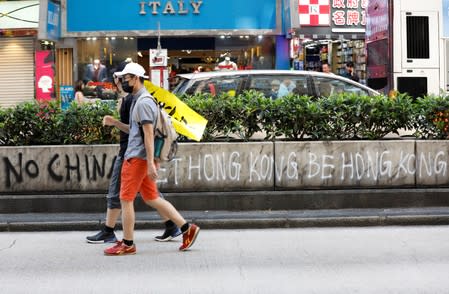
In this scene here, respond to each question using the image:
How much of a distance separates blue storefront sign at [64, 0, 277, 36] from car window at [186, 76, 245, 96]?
763cm

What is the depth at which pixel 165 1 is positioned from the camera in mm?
20125

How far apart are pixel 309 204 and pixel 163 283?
348cm

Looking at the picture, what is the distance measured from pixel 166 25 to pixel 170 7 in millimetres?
455

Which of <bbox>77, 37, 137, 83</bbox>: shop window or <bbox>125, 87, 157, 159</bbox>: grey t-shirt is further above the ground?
<bbox>77, 37, 137, 83</bbox>: shop window

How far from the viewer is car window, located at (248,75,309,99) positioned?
12.6 m

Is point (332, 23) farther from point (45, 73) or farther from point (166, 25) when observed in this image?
point (45, 73)

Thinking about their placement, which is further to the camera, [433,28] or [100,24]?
[100,24]

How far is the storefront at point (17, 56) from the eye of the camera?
797 inches

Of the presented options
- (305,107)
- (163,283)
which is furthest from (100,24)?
(163,283)

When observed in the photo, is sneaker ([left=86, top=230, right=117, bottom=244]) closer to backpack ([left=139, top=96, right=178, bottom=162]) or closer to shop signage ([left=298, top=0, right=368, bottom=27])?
backpack ([left=139, top=96, right=178, bottom=162])

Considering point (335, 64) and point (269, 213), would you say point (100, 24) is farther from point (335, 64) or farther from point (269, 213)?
point (269, 213)

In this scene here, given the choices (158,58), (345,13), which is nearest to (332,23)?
(345,13)

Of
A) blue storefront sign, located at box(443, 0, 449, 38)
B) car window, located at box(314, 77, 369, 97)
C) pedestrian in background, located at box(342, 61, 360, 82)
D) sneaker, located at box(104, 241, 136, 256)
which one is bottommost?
sneaker, located at box(104, 241, 136, 256)

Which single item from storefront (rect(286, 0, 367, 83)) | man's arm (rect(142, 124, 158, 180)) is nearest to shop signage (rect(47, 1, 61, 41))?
storefront (rect(286, 0, 367, 83))
